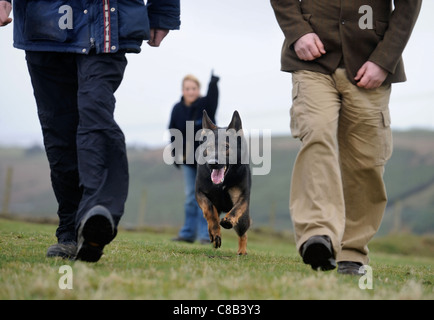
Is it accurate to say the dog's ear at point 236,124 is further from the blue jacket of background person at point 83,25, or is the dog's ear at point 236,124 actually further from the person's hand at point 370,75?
the blue jacket of background person at point 83,25

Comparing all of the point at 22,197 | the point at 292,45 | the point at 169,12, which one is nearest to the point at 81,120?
the point at 169,12

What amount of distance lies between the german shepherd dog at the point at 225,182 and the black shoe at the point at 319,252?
2.47 metres

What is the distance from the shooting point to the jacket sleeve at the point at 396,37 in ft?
14.1

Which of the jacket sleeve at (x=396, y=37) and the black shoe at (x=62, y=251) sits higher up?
the jacket sleeve at (x=396, y=37)

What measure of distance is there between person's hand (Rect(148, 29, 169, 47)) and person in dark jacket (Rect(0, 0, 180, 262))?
0.81 ft

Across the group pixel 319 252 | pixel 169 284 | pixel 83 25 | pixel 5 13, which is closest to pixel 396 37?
pixel 319 252

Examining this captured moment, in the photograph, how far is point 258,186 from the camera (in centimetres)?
5456

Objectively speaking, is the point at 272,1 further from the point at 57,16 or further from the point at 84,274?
the point at 84,274

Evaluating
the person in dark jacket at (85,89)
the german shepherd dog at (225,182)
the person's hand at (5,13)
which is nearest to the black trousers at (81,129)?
the person in dark jacket at (85,89)

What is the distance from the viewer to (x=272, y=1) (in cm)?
464

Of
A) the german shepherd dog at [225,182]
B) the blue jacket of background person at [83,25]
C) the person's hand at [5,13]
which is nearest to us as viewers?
the blue jacket of background person at [83,25]

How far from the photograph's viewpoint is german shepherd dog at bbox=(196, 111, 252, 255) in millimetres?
6531

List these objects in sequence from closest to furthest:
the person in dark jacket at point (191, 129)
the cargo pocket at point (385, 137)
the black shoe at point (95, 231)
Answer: the black shoe at point (95, 231), the cargo pocket at point (385, 137), the person in dark jacket at point (191, 129)
